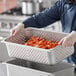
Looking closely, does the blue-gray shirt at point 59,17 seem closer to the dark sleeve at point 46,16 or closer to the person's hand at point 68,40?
the dark sleeve at point 46,16

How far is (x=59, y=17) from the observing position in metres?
2.96

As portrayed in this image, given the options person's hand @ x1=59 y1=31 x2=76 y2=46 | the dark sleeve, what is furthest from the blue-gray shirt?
person's hand @ x1=59 y1=31 x2=76 y2=46

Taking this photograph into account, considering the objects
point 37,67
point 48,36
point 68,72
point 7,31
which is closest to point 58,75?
point 68,72

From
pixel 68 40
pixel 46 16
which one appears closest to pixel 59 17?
pixel 46 16

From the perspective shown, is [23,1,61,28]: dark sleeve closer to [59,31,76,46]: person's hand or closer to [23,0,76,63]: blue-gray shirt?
[23,0,76,63]: blue-gray shirt

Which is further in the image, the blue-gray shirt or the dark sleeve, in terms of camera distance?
the dark sleeve

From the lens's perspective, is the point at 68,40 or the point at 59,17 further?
the point at 59,17

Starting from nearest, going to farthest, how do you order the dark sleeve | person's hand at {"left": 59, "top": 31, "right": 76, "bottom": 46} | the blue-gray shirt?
1. person's hand at {"left": 59, "top": 31, "right": 76, "bottom": 46}
2. the blue-gray shirt
3. the dark sleeve

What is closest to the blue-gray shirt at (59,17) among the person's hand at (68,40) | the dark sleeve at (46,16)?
the dark sleeve at (46,16)

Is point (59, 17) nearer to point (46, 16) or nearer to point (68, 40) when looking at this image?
point (46, 16)

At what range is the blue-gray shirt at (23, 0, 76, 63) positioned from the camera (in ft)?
9.11

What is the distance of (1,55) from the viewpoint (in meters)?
2.68

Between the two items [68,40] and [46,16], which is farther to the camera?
[46,16]

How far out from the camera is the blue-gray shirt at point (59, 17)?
2775 mm
